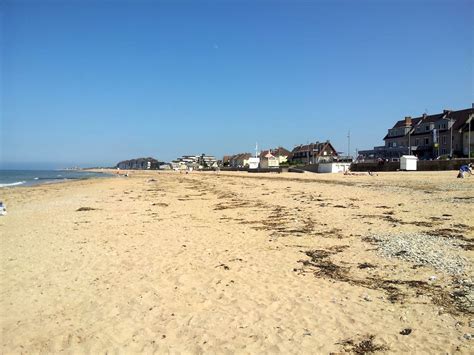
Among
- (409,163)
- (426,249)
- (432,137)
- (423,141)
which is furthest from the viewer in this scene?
(423,141)

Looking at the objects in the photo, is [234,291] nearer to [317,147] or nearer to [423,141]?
[423,141]

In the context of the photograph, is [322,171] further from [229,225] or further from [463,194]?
[229,225]

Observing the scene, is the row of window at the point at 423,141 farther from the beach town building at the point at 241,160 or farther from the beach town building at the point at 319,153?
the beach town building at the point at 241,160

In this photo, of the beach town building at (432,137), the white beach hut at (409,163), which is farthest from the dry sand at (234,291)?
the beach town building at (432,137)

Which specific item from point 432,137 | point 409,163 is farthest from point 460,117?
point 409,163

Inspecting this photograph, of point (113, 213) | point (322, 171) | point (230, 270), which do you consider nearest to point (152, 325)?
point (230, 270)

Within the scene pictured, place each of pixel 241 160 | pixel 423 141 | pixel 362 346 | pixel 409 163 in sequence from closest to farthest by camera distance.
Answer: pixel 362 346, pixel 409 163, pixel 423 141, pixel 241 160

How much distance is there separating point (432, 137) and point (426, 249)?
2703 inches

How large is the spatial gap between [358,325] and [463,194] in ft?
47.1

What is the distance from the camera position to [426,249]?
25.7 feet

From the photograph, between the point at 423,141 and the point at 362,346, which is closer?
the point at 362,346

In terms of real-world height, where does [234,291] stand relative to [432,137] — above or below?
below

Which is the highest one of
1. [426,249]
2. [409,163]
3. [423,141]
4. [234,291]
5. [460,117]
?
[460,117]

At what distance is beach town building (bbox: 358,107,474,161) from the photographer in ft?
196
